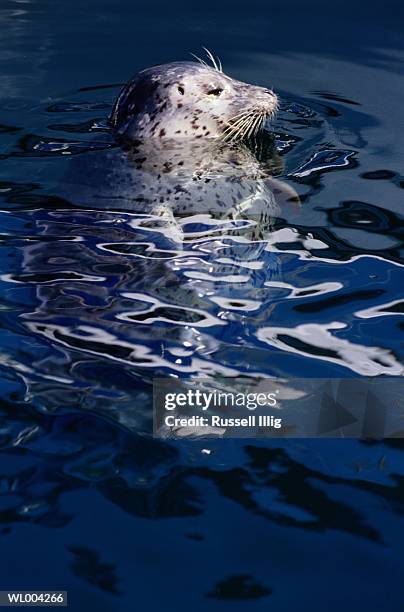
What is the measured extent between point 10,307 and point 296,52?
3.94m

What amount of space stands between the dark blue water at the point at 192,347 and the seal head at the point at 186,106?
0.24 metres

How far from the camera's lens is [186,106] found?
560cm

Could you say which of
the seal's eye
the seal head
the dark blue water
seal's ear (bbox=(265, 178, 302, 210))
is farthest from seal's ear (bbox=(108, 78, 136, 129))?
seal's ear (bbox=(265, 178, 302, 210))

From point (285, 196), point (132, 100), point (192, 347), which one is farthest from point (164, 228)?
point (132, 100)

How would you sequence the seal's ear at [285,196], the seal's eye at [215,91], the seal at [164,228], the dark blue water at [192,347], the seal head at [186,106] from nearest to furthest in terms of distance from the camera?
the dark blue water at [192,347]
the seal at [164,228]
the seal's ear at [285,196]
the seal head at [186,106]
the seal's eye at [215,91]

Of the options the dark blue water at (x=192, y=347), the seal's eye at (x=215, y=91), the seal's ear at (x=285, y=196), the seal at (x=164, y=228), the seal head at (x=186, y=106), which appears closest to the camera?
the dark blue water at (x=192, y=347)

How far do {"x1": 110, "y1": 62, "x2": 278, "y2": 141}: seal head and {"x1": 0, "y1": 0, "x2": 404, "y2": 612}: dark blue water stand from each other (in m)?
0.24

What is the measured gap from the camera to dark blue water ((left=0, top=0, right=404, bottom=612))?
9.05 ft

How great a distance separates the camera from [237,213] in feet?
16.3

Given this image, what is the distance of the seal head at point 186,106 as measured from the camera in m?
5.58

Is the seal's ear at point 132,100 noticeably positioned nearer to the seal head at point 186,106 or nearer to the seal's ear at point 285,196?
the seal head at point 186,106

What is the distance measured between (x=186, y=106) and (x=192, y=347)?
2.26 meters

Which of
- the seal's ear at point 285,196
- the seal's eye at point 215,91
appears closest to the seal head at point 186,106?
the seal's eye at point 215,91

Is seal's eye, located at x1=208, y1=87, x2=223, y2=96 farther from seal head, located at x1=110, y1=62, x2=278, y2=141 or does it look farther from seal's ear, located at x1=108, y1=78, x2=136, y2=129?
seal's ear, located at x1=108, y1=78, x2=136, y2=129
